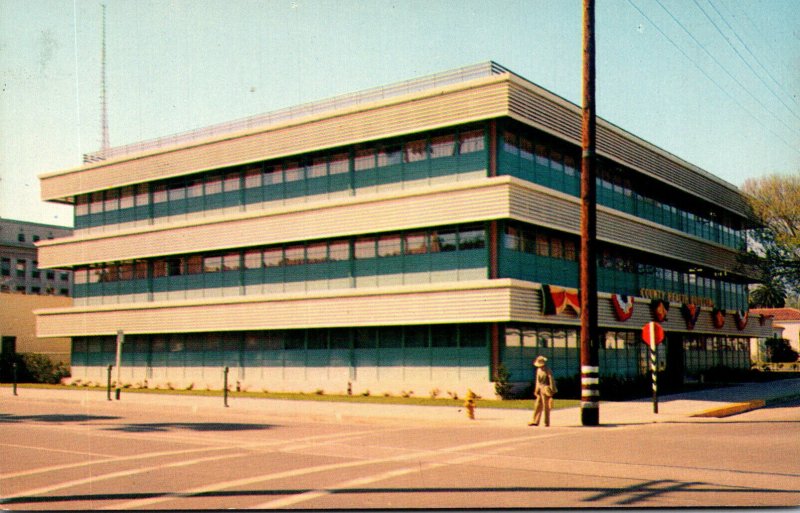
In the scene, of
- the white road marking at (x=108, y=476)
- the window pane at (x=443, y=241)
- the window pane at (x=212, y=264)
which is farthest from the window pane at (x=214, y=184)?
the white road marking at (x=108, y=476)

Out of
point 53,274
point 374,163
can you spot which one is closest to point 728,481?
point 374,163

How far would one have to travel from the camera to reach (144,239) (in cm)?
4503

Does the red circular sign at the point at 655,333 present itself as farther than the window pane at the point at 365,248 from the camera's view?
No

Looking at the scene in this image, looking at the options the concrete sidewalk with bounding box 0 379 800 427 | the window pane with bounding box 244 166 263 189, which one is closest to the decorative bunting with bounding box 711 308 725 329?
the concrete sidewalk with bounding box 0 379 800 427

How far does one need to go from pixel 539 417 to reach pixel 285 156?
842 inches

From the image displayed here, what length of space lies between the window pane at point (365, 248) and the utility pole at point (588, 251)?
15.5 m

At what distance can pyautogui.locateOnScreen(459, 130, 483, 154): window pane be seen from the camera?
3384cm

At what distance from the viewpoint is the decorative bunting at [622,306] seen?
38.6 meters

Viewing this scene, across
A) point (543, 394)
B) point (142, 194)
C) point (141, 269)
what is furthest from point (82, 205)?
point (543, 394)

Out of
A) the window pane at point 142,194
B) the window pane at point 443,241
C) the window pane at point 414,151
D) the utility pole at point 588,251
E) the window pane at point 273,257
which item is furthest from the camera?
the window pane at point 142,194

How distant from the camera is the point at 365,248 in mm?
37156

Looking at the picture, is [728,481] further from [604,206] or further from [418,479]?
[604,206]

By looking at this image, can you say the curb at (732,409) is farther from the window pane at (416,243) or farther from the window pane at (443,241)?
the window pane at (416,243)

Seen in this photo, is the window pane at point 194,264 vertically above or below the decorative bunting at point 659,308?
above
